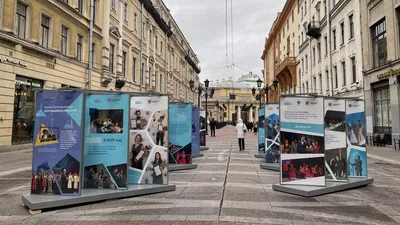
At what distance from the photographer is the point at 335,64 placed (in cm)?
2872

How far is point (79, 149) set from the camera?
5918 millimetres

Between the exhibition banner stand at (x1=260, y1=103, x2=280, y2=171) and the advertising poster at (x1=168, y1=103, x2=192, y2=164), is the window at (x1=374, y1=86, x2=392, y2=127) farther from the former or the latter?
the advertising poster at (x1=168, y1=103, x2=192, y2=164)

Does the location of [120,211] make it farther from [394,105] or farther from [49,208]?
[394,105]

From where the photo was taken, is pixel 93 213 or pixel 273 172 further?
pixel 273 172

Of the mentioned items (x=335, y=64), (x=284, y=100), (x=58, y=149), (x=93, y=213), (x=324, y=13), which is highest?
(x=324, y=13)

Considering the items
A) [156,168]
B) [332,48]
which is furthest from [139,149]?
[332,48]

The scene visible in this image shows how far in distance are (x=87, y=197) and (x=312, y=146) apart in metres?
5.09

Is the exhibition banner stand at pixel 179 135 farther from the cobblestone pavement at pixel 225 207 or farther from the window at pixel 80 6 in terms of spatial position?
the window at pixel 80 6

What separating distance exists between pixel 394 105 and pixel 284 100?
15802 millimetres

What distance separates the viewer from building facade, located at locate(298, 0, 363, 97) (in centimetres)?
2411

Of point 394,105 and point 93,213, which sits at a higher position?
point 394,105

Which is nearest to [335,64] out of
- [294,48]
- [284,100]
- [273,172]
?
[294,48]

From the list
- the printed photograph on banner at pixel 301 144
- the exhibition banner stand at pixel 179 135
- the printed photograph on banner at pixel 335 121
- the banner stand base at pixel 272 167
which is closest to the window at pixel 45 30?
the exhibition banner stand at pixel 179 135

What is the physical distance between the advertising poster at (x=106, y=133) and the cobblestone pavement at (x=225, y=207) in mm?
841
